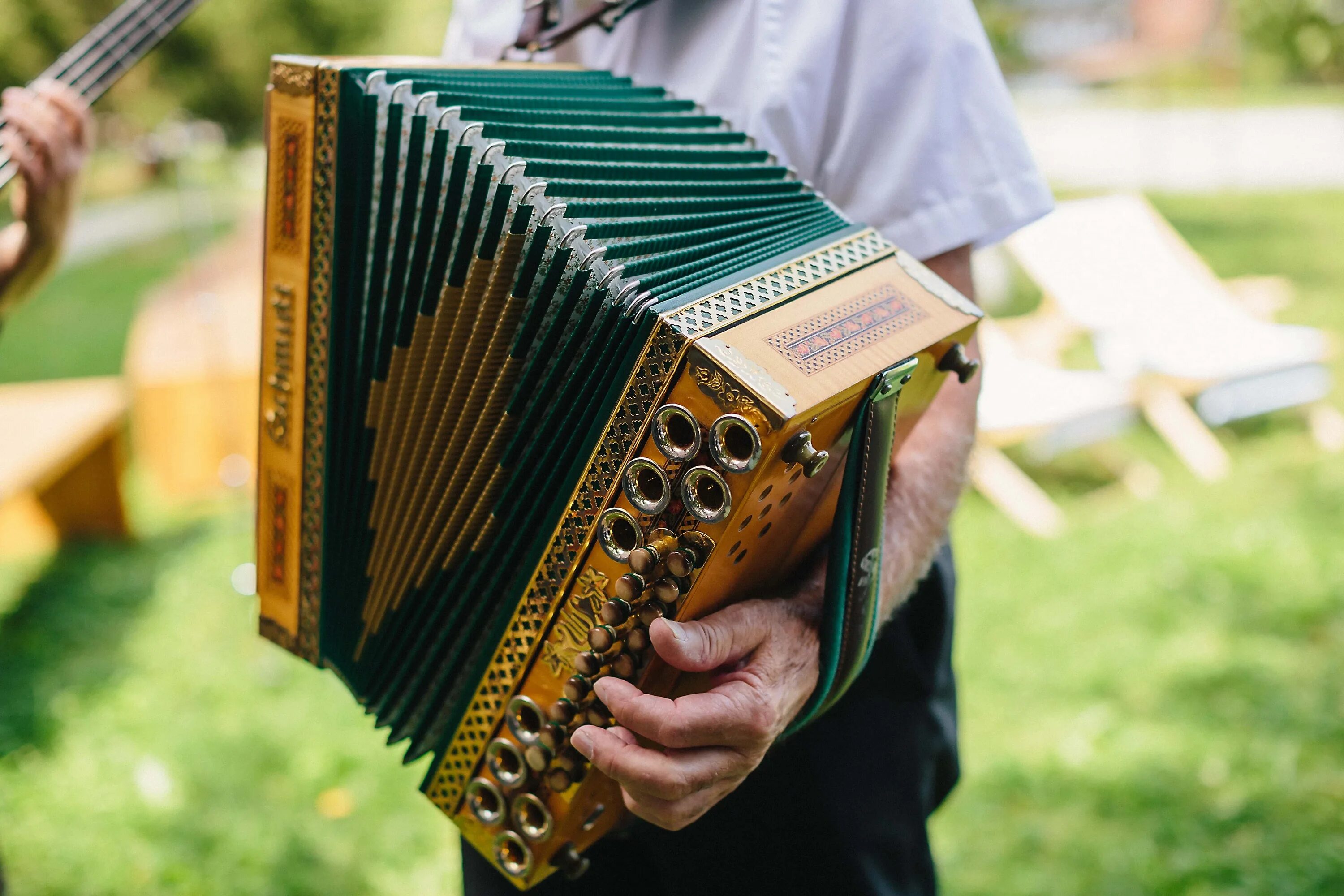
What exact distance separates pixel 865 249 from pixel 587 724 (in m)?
0.60

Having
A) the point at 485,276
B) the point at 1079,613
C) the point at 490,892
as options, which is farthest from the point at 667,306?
the point at 1079,613

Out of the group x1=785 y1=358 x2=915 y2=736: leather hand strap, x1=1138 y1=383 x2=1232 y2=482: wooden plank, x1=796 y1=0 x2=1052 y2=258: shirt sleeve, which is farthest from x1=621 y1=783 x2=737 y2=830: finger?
x1=1138 y1=383 x2=1232 y2=482: wooden plank

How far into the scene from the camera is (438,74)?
1339 millimetres

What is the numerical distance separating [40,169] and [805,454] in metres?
1.93

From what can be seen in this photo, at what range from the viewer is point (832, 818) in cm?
140

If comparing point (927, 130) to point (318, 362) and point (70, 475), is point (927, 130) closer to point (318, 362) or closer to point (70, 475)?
point (318, 362)

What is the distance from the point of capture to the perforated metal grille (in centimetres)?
102

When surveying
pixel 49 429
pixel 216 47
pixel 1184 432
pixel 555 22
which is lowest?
pixel 1184 432

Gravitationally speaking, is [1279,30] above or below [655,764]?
below

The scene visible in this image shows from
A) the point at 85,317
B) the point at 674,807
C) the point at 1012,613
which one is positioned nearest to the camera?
the point at 674,807

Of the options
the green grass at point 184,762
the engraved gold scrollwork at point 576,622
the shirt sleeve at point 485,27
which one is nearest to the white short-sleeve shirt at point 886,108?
the shirt sleeve at point 485,27

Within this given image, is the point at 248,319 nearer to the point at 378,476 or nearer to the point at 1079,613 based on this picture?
the point at 1079,613

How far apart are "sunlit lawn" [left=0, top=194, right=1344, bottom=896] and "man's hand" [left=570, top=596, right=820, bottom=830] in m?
1.85

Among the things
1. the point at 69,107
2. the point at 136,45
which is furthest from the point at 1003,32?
the point at 69,107
